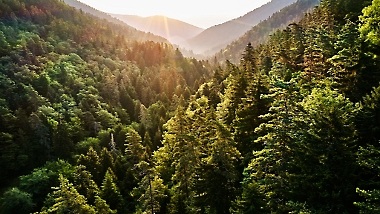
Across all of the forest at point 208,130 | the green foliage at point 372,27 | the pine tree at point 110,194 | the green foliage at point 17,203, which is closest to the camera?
the forest at point 208,130

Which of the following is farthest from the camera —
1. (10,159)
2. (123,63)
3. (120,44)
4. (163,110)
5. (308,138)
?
(120,44)

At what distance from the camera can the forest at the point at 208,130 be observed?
16.8 metres

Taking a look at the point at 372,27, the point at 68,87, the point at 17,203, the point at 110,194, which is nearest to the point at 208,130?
the point at 110,194

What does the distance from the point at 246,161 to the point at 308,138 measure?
448 inches

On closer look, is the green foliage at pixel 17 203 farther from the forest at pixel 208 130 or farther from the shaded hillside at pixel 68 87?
the shaded hillside at pixel 68 87

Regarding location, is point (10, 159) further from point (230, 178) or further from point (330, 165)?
point (330, 165)

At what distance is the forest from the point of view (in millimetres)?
16781

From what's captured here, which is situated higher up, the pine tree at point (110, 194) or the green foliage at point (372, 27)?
the green foliage at point (372, 27)

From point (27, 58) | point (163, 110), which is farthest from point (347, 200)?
point (27, 58)

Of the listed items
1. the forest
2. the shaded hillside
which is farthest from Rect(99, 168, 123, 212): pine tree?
the shaded hillside

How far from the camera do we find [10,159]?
57.5m

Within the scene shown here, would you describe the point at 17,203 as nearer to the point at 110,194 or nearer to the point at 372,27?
the point at 110,194

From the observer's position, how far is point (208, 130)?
3017 cm

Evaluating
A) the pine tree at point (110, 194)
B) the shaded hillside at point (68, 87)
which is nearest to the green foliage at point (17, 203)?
the shaded hillside at point (68, 87)
